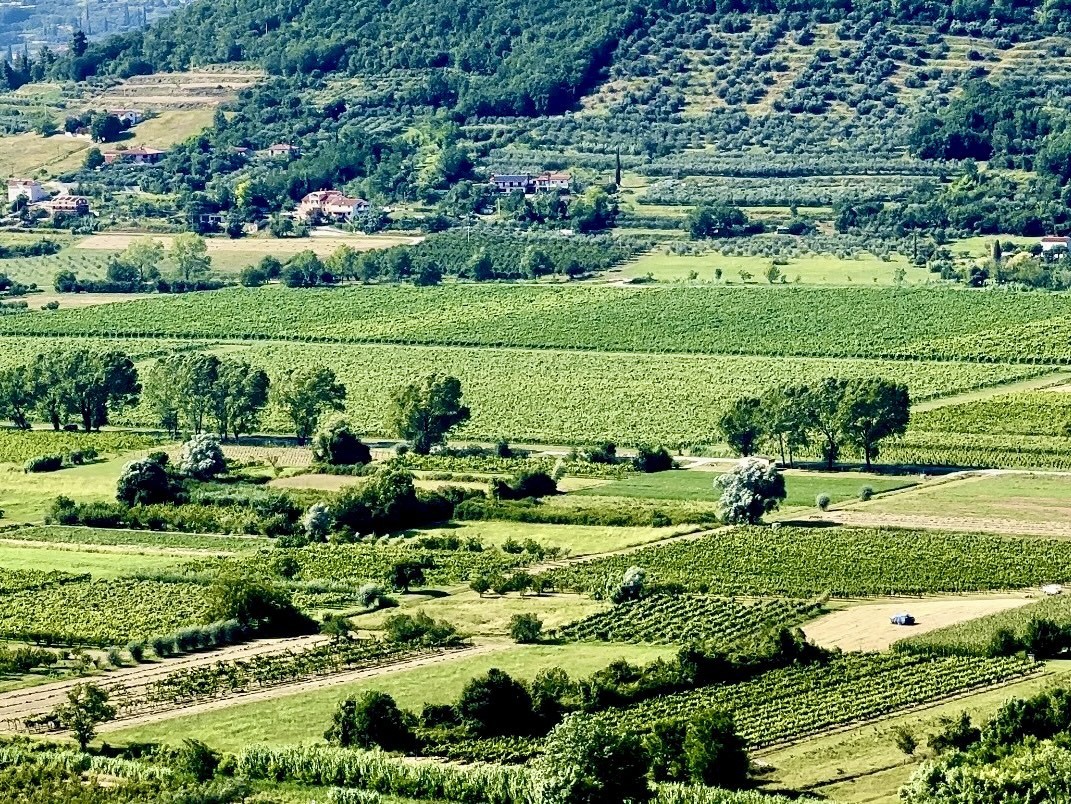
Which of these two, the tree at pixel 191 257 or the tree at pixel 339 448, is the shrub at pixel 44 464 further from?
the tree at pixel 191 257

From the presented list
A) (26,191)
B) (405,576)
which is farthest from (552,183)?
(405,576)

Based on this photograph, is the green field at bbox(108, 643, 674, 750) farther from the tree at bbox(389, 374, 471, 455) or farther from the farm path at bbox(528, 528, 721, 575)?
the tree at bbox(389, 374, 471, 455)

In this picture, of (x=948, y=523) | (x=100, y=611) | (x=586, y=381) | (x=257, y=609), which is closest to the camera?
(x=257, y=609)

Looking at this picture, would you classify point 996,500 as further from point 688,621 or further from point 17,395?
point 17,395

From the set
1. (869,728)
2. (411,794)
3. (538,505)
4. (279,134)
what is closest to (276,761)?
(411,794)

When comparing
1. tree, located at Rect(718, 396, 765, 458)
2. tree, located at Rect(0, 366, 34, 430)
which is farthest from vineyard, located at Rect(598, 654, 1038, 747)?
tree, located at Rect(0, 366, 34, 430)

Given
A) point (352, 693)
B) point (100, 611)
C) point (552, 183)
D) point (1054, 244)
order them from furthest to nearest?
point (552, 183)
point (1054, 244)
point (100, 611)
point (352, 693)

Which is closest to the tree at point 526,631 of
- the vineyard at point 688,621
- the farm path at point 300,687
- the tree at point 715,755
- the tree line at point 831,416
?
the farm path at point 300,687
